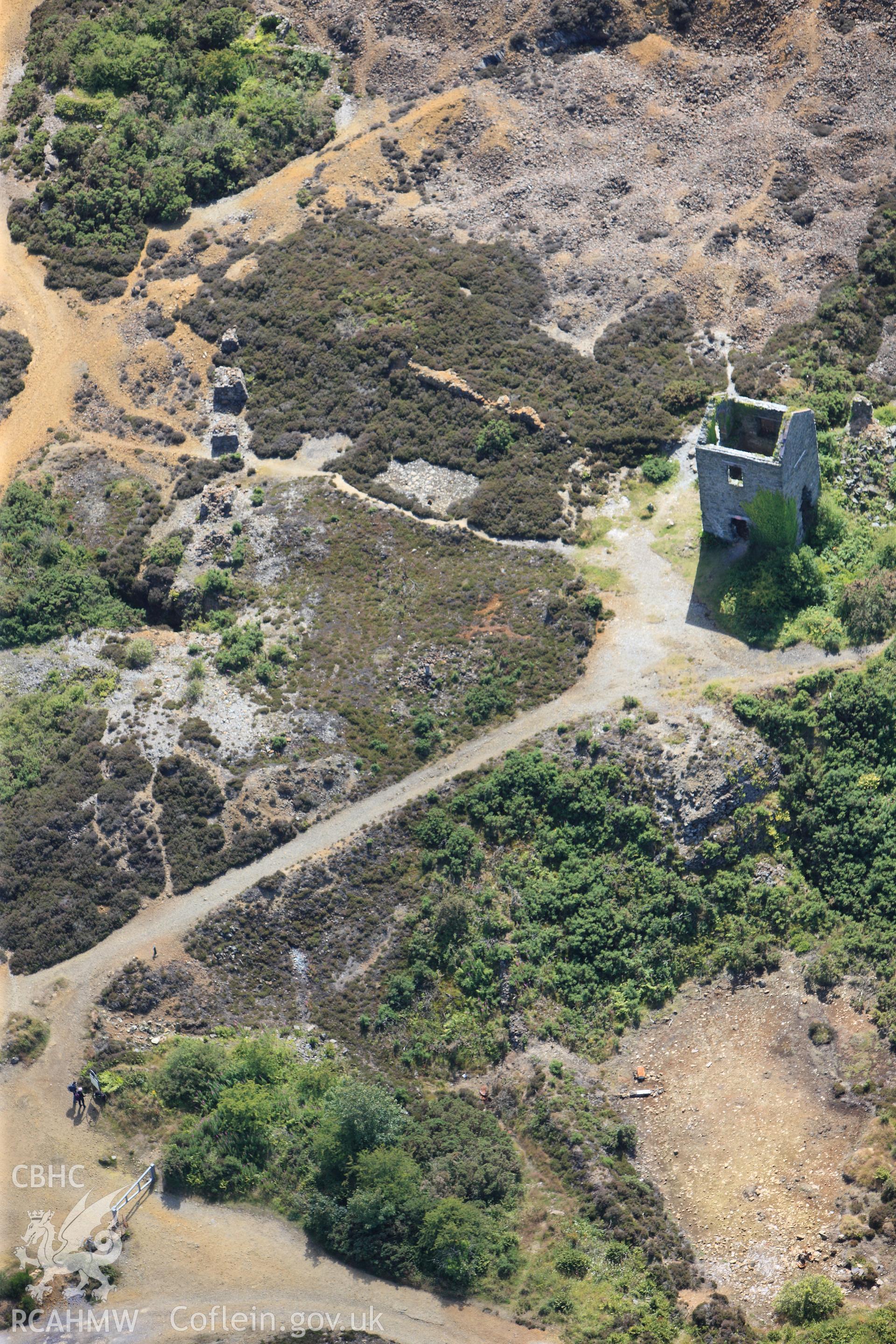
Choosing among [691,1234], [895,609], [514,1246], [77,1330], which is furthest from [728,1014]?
[77,1330]

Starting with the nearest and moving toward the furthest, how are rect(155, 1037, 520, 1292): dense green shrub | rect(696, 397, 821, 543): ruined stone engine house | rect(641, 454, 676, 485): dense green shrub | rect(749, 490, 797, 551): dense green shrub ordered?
1. rect(155, 1037, 520, 1292): dense green shrub
2. rect(696, 397, 821, 543): ruined stone engine house
3. rect(749, 490, 797, 551): dense green shrub
4. rect(641, 454, 676, 485): dense green shrub

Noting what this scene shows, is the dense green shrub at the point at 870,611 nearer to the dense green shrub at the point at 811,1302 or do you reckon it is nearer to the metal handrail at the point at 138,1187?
the dense green shrub at the point at 811,1302

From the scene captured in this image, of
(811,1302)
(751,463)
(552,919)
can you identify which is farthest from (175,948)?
(751,463)

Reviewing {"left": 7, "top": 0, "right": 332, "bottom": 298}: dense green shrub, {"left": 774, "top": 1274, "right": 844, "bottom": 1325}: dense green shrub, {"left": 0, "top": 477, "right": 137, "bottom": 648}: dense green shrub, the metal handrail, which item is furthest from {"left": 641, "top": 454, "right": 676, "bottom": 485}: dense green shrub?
the metal handrail

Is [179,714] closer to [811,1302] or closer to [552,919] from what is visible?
[552,919]

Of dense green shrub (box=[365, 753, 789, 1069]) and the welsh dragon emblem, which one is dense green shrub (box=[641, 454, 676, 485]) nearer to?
dense green shrub (box=[365, 753, 789, 1069])
